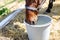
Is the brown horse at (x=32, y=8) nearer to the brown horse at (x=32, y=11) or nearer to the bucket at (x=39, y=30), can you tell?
the brown horse at (x=32, y=11)

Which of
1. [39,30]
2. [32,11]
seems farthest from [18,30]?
[32,11]

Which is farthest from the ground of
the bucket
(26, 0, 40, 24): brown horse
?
(26, 0, 40, 24): brown horse

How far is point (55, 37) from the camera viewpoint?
10.8ft

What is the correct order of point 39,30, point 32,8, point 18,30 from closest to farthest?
point 32,8 → point 39,30 → point 18,30

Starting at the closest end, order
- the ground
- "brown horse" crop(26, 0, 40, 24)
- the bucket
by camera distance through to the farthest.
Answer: "brown horse" crop(26, 0, 40, 24) < the bucket < the ground

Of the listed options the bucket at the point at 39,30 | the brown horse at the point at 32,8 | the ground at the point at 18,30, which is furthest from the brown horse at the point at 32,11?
the ground at the point at 18,30

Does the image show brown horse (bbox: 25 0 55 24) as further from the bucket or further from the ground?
the ground

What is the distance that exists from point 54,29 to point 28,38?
69 centimetres

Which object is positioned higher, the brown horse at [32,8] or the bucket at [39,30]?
the brown horse at [32,8]

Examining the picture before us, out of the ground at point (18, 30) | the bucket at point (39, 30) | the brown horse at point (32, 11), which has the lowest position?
the ground at point (18, 30)

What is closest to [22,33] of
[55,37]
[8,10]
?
[55,37]

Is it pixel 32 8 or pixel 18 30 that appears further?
pixel 18 30

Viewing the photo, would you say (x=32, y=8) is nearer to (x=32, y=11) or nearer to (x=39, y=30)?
(x=32, y=11)

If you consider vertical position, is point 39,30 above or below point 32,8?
below
